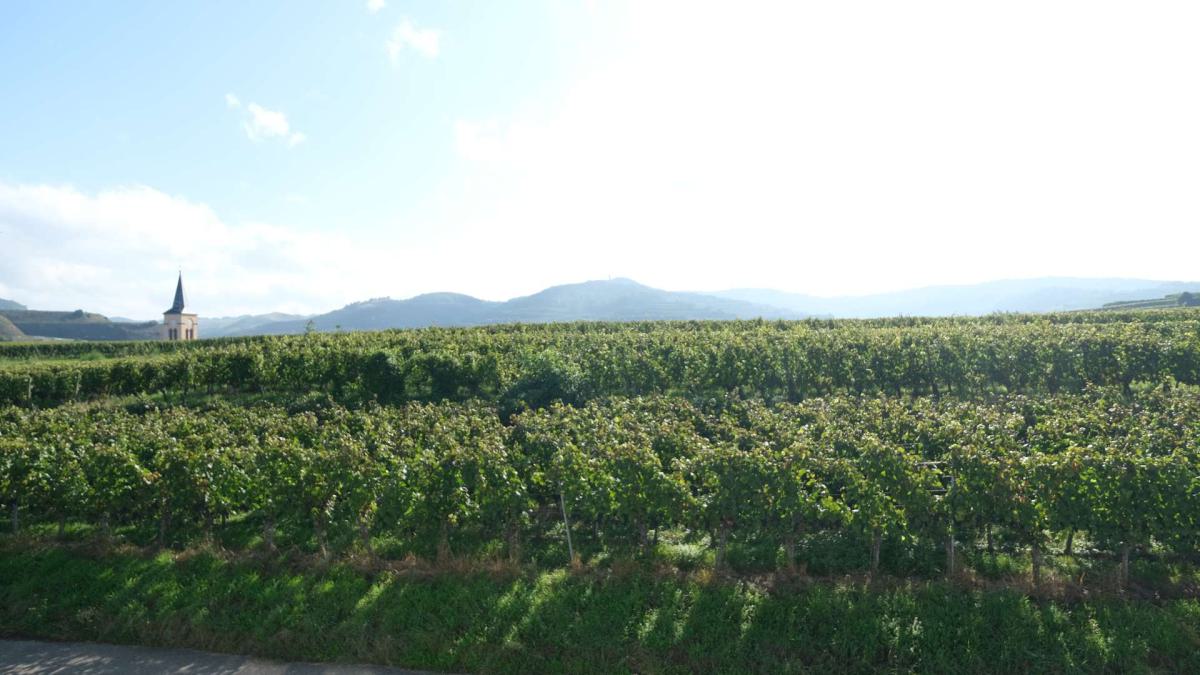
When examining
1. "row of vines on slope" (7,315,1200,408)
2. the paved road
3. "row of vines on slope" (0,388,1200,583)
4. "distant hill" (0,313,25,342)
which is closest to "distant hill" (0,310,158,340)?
"distant hill" (0,313,25,342)

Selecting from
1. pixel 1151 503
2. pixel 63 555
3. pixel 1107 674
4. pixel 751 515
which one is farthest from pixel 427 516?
pixel 1151 503

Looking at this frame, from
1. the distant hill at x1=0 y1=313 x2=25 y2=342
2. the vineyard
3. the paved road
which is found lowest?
the paved road

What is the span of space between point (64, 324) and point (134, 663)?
756 ft

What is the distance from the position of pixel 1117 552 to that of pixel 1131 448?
69.5 inches

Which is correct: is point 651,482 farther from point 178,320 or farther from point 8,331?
point 8,331

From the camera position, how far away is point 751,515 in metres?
10.0

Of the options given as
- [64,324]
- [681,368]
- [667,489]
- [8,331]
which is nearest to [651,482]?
[667,489]

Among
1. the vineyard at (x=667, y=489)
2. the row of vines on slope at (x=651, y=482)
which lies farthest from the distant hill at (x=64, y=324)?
the row of vines on slope at (x=651, y=482)

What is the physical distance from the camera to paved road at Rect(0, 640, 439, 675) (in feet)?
27.8

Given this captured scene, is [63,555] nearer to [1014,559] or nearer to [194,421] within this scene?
[194,421]

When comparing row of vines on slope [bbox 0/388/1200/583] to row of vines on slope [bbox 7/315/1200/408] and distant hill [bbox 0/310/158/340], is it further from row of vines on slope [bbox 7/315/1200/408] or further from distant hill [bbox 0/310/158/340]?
distant hill [bbox 0/310/158/340]

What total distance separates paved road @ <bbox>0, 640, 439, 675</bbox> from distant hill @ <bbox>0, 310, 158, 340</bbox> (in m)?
Answer: 197

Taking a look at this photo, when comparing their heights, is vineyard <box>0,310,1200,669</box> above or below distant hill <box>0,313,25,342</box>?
below

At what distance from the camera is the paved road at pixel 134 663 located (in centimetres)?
848
